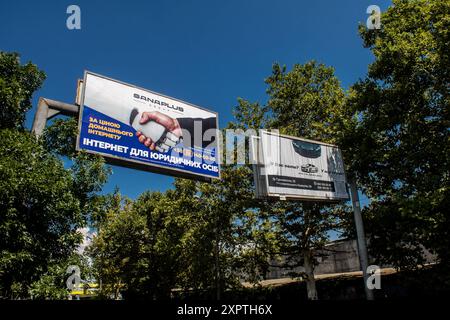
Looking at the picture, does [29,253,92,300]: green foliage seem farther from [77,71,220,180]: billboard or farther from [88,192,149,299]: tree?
[88,192,149,299]: tree

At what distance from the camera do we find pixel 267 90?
26.5m

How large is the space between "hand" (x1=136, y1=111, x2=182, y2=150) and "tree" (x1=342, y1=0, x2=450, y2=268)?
25.9 feet

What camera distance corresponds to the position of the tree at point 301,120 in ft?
75.4

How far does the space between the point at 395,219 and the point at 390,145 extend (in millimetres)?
3260

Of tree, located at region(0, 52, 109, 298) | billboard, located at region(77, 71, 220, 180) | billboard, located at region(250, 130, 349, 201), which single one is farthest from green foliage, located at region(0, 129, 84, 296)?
billboard, located at region(250, 130, 349, 201)

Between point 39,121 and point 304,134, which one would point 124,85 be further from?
point 304,134

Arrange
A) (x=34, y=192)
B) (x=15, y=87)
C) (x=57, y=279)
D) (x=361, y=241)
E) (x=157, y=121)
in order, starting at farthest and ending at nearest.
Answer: (x=361, y=241) → (x=157, y=121) → (x=15, y=87) → (x=57, y=279) → (x=34, y=192)

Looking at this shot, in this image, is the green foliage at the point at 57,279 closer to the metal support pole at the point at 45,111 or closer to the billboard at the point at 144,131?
the billboard at the point at 144,131

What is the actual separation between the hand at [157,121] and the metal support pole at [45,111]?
2.56 meters

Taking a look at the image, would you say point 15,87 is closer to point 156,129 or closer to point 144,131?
point 144,131

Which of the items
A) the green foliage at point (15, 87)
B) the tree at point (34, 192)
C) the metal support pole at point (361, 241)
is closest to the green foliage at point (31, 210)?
the tree at point (34, 192)

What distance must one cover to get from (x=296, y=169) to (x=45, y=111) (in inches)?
365

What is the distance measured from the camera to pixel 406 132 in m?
14.0

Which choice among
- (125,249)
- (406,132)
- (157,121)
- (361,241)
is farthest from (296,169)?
(125,249)
